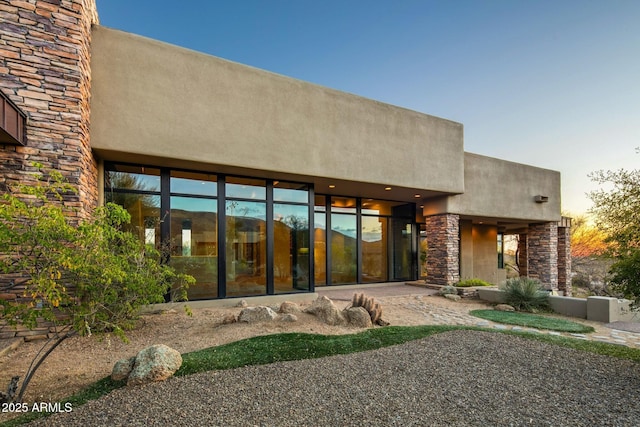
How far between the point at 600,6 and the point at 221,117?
11.8 m

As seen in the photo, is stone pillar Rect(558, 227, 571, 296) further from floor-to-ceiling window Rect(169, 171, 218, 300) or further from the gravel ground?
floor-to-ceiling window Rect(169, 171, 218, 300)

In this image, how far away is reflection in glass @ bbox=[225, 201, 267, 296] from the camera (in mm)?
8180

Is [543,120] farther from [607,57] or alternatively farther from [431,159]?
[431,159]

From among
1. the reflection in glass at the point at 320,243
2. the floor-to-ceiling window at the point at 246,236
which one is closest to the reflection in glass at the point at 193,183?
the floor-to-ceiling window at the point at 246,236

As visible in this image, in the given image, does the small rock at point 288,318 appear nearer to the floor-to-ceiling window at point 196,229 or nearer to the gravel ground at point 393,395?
the gravel ground at point 393,395

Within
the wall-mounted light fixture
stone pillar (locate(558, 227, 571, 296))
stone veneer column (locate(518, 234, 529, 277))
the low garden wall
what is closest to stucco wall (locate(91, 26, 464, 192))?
the low garden wall

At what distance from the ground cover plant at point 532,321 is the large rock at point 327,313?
4.12 meters

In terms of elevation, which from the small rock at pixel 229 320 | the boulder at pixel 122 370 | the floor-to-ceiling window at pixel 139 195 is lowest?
the small rock at pixel 229 320

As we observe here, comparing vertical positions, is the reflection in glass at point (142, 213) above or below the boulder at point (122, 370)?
above

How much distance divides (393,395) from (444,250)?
987cm

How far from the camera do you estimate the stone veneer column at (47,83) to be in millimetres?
5113

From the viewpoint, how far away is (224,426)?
245cm

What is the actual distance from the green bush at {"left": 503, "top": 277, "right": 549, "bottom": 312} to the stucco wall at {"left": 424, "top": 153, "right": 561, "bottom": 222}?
149 inches

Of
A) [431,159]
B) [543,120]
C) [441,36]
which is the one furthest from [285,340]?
[543,120]
